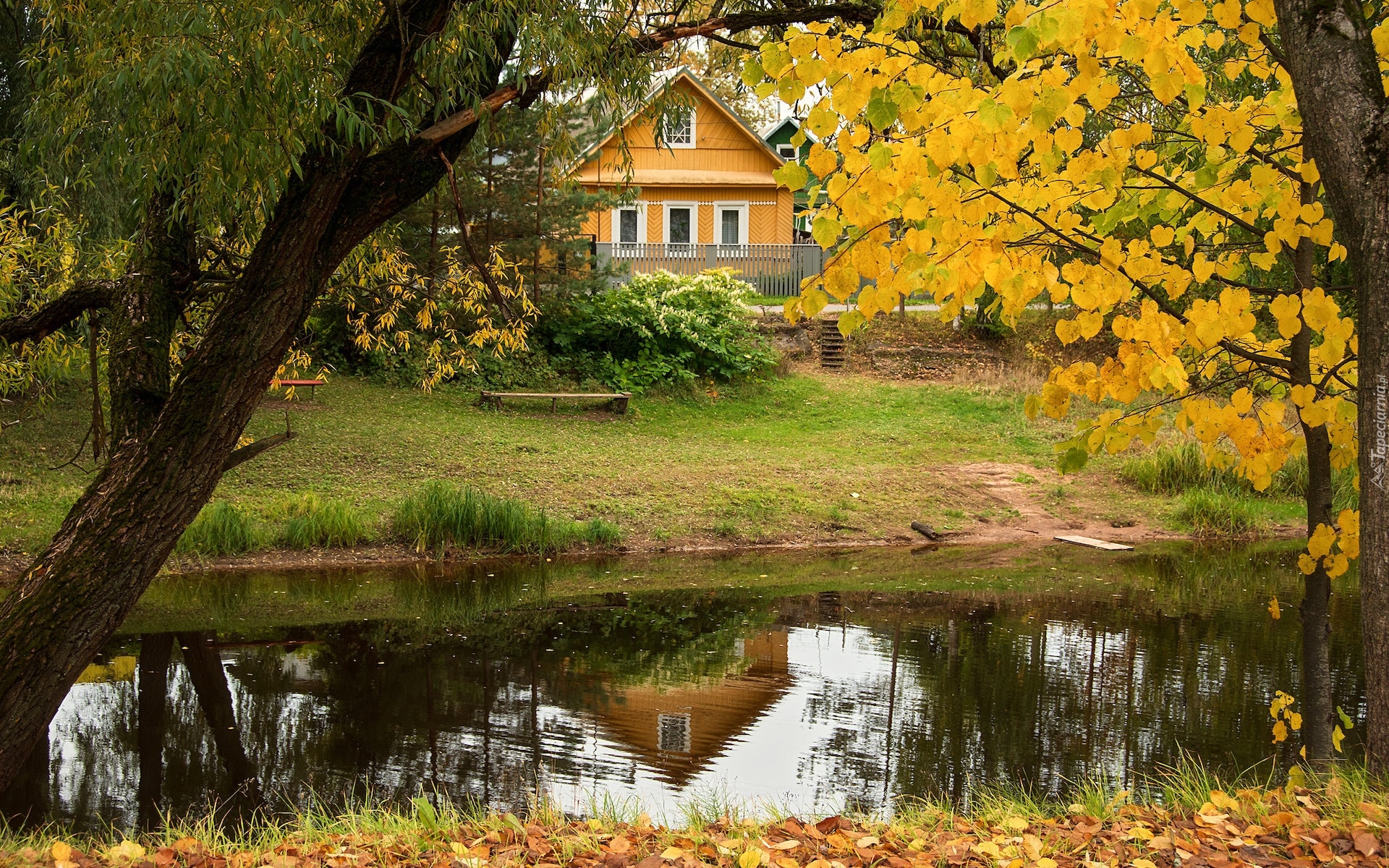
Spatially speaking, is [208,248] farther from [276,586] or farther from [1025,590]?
[1025,590]

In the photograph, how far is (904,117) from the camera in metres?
Result: 2.96

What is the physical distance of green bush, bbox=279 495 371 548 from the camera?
1136cm

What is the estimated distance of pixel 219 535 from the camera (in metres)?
11.0

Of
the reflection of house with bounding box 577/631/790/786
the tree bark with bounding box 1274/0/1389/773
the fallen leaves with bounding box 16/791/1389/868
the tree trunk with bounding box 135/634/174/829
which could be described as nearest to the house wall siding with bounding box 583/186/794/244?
the tree trunk with bounding box 135/634/174/829

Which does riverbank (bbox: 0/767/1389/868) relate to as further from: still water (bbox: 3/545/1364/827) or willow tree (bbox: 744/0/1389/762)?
still water (bbox: 3/545/1364/827)

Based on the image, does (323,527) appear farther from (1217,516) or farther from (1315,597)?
(1217,516)

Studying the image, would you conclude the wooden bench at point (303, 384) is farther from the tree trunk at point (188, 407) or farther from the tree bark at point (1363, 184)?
the tree bark at point (1363, 184)

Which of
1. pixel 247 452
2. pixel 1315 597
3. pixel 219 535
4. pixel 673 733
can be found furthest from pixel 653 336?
pixel 1315 597

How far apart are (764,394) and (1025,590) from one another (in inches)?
374

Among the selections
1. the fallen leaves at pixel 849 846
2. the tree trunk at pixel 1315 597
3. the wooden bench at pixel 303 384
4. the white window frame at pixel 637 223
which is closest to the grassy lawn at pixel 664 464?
the wooden bench at pixel 303 384

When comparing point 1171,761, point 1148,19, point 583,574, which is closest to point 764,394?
point 583,574

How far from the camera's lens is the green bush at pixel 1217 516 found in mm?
13250

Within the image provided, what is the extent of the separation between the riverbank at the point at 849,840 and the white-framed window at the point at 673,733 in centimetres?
182

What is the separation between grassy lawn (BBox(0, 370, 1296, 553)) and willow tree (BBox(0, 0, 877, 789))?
659 cm
